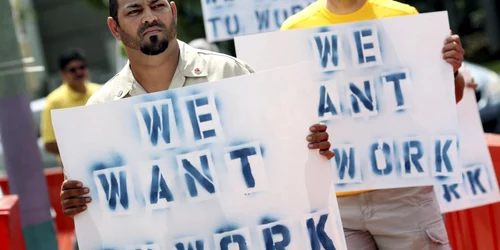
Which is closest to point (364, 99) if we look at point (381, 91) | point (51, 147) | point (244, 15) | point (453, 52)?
point (381, 91)

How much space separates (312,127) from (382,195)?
103cm

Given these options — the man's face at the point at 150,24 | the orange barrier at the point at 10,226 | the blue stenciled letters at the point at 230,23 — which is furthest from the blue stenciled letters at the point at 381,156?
the blue stenciled letters at the point at 230,23

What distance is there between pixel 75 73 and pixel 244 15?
3.00 metres

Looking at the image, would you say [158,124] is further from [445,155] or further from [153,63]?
[445,155]

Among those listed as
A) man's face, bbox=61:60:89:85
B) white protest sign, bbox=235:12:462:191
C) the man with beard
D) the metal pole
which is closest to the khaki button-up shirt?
the man with beard

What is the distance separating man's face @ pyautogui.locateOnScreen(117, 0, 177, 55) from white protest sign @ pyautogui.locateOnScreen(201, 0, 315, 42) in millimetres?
3165

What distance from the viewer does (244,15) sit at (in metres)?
7.75

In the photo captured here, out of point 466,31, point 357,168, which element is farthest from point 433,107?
point 466,31

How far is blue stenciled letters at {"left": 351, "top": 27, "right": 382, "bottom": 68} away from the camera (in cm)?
532

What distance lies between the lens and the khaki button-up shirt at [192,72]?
4.51 meters

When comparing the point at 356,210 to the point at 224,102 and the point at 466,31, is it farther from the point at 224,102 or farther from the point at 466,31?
the point at 466,31

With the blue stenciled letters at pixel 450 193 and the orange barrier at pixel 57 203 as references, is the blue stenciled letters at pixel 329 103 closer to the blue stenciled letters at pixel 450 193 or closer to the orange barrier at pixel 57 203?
the blue stenciled letters at pixel 450 193

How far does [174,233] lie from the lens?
438cm

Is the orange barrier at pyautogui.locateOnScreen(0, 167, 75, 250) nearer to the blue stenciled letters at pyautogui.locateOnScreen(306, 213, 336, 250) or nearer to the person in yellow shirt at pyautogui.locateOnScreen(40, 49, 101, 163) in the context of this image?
the person in yellow shirt at pyautogui.locateOnScreen(40, 49, 101, 163)
